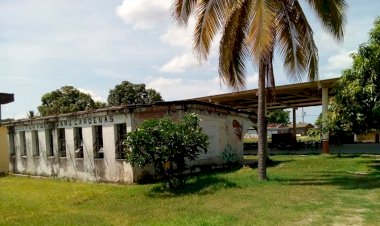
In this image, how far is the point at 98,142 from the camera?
1728cm

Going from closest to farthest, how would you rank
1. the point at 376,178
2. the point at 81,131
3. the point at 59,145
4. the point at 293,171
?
the point at 376,178
the point at 293,171
the point at 81,131
the point at 59,145

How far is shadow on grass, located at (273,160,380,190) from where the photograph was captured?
40.3 ft

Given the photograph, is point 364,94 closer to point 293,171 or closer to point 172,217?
point 293,171

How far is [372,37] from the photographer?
15117mm

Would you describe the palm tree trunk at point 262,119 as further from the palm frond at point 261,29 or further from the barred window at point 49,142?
the barred window at point 49,142

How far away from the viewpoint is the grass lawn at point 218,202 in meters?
8.59

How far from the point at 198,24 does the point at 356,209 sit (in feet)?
22.1

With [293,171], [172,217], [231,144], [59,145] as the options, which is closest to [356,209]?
[172,217]

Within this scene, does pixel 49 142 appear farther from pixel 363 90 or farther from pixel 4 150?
pixel 363 90

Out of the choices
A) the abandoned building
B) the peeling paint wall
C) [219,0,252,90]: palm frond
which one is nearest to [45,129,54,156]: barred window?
the abandoned building

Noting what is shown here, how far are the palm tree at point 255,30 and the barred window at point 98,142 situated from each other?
623cm

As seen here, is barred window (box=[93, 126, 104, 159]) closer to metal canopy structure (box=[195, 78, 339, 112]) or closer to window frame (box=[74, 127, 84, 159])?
window frame (box=[74, 127, 84, 159])

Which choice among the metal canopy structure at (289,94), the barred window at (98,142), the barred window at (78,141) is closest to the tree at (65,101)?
the metal canopy structure at (289,94)

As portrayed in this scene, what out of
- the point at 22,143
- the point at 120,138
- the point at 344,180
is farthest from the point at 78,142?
the point at 344,180
